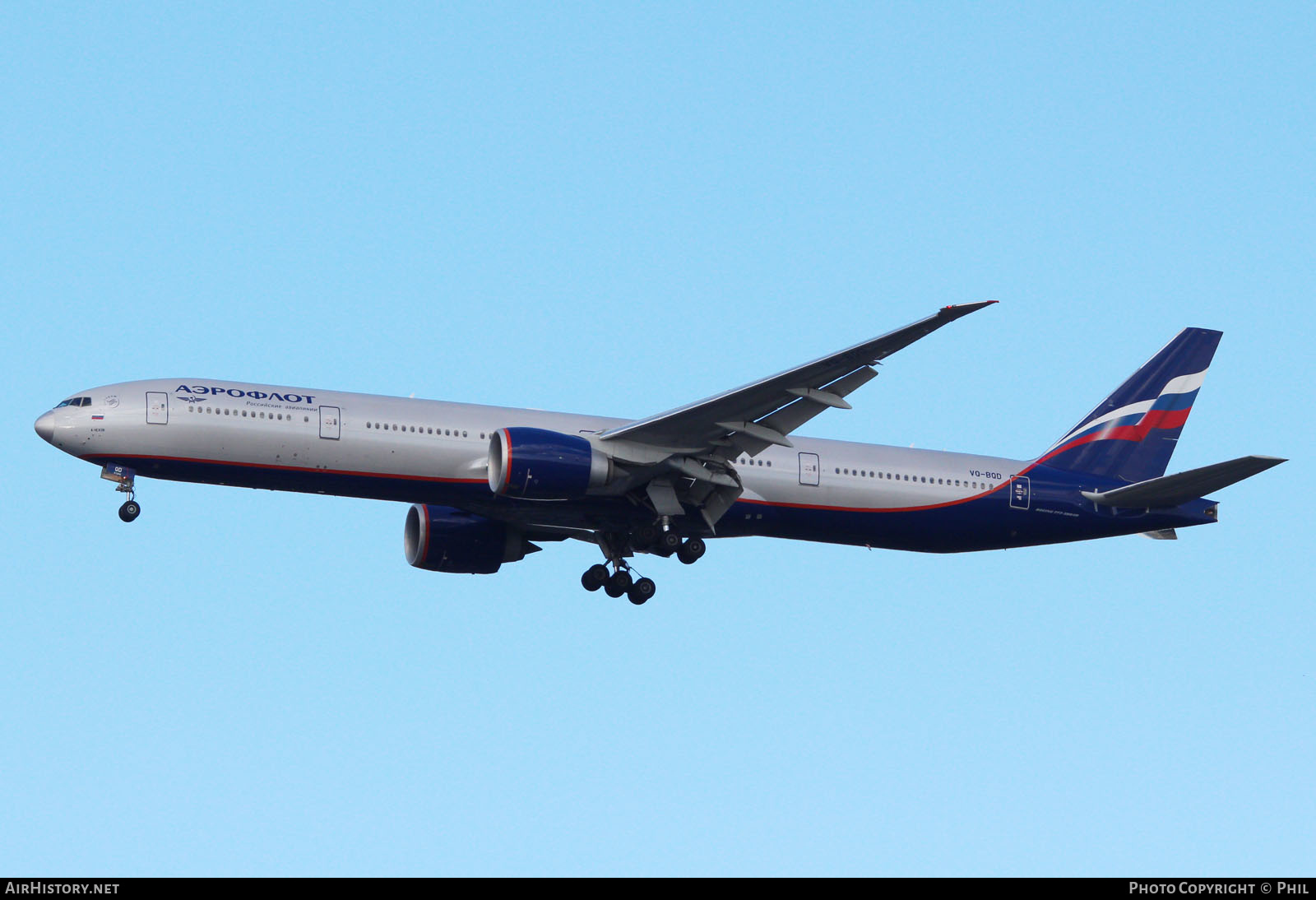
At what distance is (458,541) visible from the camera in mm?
40844

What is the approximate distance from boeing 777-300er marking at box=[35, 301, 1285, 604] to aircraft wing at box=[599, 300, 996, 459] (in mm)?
46

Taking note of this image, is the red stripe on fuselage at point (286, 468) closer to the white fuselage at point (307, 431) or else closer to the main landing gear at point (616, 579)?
the white fuselage at point (307, 431)

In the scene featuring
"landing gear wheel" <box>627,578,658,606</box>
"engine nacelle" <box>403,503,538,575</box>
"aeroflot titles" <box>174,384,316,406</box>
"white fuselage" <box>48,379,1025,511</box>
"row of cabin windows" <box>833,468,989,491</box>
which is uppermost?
"aeroflot titles" <box>174,384,316,406</box>

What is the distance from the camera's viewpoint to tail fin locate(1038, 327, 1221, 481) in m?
41.9

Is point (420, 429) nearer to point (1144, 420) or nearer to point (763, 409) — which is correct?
point (763, 409)

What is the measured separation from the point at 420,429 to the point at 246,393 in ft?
12.7

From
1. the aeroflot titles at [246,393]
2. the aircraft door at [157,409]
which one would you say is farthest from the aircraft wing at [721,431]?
the aircraft door at [157,409]

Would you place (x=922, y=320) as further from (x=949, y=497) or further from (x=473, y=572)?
(x=473, y=572)

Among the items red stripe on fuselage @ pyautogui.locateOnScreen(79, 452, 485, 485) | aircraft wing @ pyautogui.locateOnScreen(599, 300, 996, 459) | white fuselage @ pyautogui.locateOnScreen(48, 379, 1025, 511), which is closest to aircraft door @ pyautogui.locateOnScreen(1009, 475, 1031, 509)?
white fuselage @ pyautogui.locateOnScreen(48, 379, 1025, 511)

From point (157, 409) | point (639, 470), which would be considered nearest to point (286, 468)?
point (157, 409)

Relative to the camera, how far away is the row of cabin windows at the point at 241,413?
3500cm

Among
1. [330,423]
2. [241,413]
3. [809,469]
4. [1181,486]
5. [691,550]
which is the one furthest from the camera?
[1181,486]

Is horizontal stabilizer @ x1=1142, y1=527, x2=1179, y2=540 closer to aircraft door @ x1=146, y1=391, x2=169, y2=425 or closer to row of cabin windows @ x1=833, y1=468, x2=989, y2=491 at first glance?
row of cabin windows @ x1=833, y1=468, x2=989, y2=491

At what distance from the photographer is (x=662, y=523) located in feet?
121
